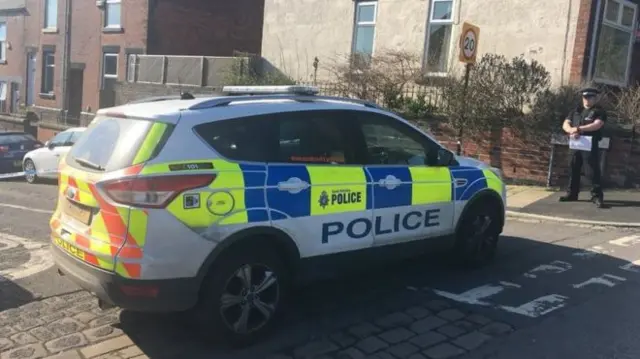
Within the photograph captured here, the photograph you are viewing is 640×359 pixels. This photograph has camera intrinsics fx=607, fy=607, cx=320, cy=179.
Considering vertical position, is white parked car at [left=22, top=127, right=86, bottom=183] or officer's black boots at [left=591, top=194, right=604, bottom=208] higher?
officer's black boots at [left=591, top=194, right=604, bottom=208]

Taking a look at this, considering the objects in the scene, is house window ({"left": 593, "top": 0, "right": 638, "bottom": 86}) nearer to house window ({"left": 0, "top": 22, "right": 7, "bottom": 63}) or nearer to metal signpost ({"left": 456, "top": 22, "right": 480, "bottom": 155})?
metal signpost ({"left": 456, "top": 22, "right": 480, "bottom": 155})

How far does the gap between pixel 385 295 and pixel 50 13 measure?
95.8ft

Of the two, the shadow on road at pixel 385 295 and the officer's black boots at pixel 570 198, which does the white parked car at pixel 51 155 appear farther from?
the shadow on road at pixel 385 295

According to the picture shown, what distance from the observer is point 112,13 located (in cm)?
2569

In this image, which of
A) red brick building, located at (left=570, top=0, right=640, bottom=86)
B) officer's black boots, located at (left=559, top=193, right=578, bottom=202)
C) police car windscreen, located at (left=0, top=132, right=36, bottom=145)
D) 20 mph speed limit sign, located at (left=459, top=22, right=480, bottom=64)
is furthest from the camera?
police car windscreen, located at (left=0, top=132, right=36, bottom=145)

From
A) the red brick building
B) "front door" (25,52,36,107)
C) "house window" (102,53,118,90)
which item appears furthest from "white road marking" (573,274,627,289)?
"front door" (25,52,36,107)

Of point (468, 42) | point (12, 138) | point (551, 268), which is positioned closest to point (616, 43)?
point (468, 42)

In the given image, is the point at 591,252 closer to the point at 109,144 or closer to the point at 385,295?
the point at 385,295

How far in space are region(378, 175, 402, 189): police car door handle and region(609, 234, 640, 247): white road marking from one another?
143 inches

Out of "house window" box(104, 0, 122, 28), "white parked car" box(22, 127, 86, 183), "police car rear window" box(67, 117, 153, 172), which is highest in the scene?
"house window" box(104, 0, 122, 28)

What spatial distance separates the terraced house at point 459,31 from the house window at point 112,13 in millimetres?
10093

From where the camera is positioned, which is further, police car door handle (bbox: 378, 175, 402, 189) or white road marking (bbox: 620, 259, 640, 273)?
white road marking (bbox: 620, 259, 640, 273)

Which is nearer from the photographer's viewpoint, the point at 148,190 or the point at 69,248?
the point at 148,190

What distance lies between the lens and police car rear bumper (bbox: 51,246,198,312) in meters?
3.79
